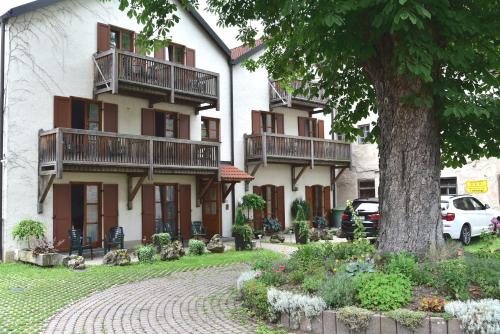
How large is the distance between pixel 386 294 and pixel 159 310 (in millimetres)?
3618

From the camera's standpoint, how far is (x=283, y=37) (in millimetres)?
12102

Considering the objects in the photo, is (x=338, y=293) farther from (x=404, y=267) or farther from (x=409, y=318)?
(x=404, y=267)

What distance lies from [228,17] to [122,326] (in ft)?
22.9

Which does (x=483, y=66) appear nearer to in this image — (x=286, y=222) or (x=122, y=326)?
(x=122, y=326)

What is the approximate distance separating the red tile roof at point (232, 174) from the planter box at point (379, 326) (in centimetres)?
1357

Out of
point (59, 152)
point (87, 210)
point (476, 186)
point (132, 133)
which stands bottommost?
point (87, 210)

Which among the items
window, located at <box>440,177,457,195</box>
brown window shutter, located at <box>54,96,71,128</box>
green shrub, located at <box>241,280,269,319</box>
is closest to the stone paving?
green shrub, located at <box>241,280,269,319</box>

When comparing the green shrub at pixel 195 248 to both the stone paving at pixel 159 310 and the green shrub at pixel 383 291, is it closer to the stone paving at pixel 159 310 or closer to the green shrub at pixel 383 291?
the stone paving at pixel 159 310

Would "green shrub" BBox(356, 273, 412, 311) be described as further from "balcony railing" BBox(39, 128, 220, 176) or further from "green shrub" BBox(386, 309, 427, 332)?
"balcony railing" BBox(39, 128, 220, 176)

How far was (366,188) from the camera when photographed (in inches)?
1073

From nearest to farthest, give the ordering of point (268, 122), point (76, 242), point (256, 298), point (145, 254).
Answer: point (256, 298), point (145, 254), point (76, 242), point (268, 122)

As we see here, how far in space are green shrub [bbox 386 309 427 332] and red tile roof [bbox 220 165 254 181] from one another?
47.1 feet

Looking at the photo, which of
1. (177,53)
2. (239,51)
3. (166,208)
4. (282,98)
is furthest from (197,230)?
(239,51)

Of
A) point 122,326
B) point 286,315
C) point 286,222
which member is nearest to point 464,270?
point 286,315
